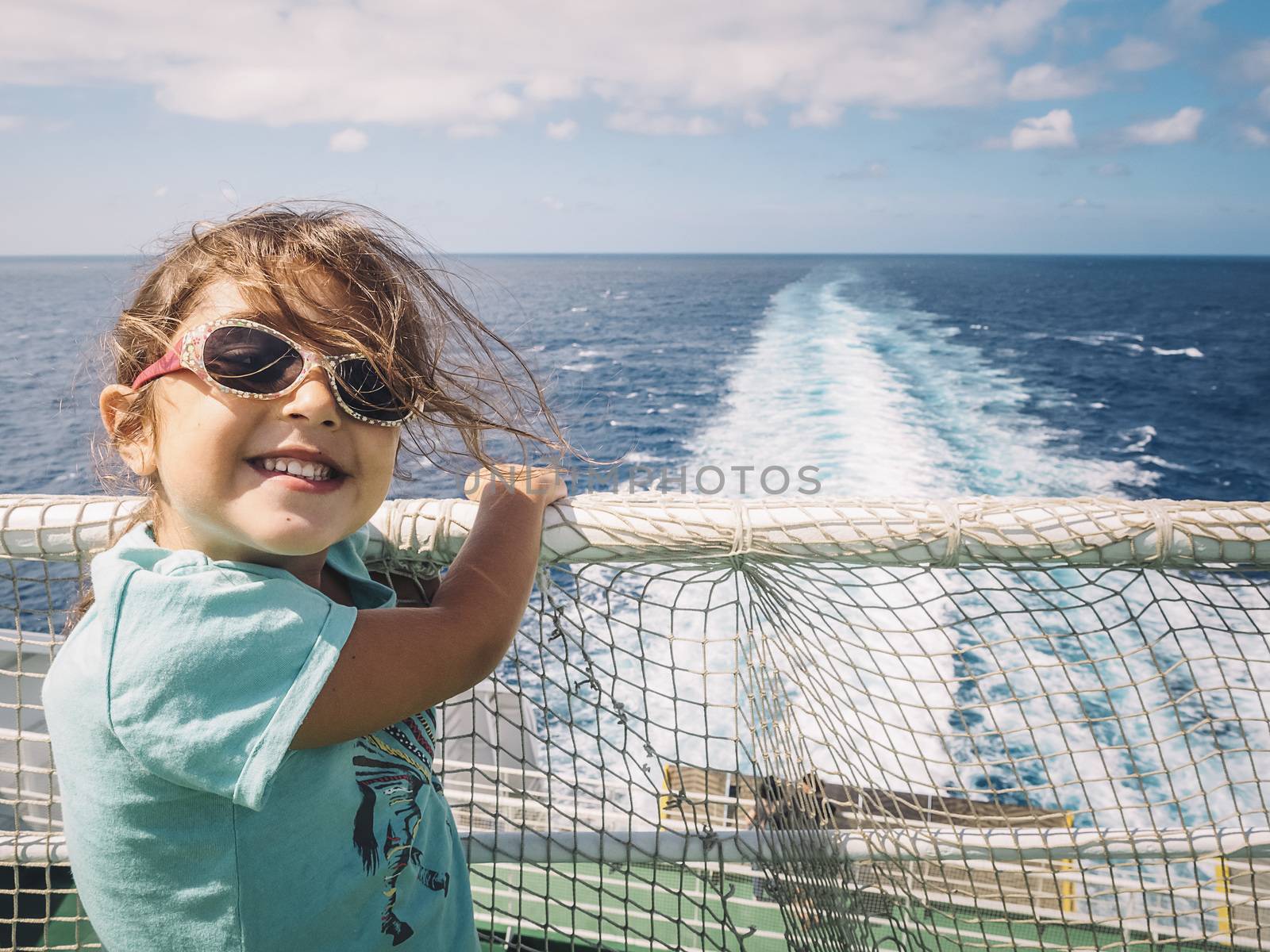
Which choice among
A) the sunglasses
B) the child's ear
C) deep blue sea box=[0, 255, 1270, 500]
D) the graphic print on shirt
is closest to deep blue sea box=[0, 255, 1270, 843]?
deep blue sea box=[0, 255, 1270, 500]

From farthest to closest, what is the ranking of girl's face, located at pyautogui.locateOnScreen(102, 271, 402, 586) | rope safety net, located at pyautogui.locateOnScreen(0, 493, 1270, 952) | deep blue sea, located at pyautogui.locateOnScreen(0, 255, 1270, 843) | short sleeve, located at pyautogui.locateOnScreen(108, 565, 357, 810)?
deep blue sea, located at pyautogui.locateOnScreen(0, 255, 1270, 843)
rope safety net, located at pyautogui.locateOnScreen(0, 493, 1270, 952)
girl's face, located at pyautogui.locateOnScreen(102, 271, 402, 586)
short sleeve, located at pyautogui.locateOnScreen(108, 565, 357, 810)

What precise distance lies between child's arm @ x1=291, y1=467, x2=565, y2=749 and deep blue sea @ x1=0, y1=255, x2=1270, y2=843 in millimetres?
216

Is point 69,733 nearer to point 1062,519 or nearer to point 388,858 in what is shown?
point 388,858

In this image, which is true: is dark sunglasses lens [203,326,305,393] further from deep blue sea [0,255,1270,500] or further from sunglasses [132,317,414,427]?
deep blue sea [0,255,1270,500]

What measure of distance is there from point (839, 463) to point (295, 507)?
10303mm

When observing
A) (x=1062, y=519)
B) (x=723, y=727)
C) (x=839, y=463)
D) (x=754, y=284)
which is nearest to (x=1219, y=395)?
(x=839, y=463)

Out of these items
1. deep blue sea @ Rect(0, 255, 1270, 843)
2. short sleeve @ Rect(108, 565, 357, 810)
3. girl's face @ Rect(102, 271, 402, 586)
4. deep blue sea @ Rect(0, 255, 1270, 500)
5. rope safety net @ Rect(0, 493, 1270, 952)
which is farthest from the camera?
deep blue sea @ Rect(0, 255, 1270, 500)

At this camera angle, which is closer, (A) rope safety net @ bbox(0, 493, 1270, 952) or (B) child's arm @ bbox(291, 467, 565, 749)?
(B) child's arm @ bbox(291, 467, 565, 749)

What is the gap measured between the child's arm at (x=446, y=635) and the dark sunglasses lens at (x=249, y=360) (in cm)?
23

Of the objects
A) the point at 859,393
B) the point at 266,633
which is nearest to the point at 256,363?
the point at 266,633

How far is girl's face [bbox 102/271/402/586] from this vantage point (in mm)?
787

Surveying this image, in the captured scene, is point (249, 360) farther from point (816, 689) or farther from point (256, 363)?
point (816, 689)

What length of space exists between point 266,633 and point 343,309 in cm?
34

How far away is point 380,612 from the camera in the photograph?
2.66 ft
